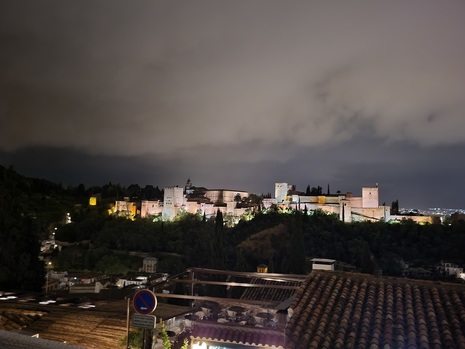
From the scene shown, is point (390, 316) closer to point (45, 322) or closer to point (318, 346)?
point (318, 346)

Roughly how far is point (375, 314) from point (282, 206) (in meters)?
56.7

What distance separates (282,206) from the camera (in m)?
60.7

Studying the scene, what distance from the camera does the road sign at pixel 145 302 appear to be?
445cm

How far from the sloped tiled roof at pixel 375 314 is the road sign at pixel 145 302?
5.50ft

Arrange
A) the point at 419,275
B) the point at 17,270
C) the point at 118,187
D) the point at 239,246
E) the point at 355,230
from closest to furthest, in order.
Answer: the point at 17,270 → the point at 419,275 → the point at 239,246 → the point at 355,230 → the point at 118,187

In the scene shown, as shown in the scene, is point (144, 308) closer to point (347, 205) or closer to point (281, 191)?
point (347, 205)

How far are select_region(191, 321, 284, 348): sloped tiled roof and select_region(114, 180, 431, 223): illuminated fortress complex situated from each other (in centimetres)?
5187

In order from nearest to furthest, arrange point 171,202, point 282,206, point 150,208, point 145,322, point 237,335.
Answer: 1. point 145,322
2. point 237,335
3. point 282,206
4. point 171,202
5. point 150,208

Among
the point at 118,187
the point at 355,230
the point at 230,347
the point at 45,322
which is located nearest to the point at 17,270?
the point at 45,322

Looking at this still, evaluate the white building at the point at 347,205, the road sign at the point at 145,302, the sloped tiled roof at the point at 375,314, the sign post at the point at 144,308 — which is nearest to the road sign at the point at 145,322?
the sign post at the point at 144,308

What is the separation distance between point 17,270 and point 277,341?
26.0 feet

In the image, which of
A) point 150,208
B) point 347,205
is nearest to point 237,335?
point 347,205

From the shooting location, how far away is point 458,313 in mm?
4359

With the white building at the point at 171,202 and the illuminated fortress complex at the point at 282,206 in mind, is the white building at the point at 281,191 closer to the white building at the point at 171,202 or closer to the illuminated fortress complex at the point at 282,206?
the illuminated fortress complex at the point at 282,206
